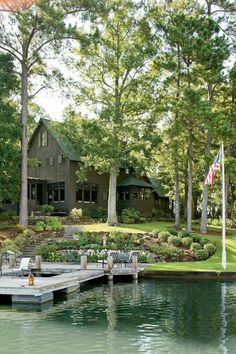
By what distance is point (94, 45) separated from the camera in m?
36.7

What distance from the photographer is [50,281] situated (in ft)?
60.3

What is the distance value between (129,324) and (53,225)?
21.4 metres

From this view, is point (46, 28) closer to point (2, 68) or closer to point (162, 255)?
point (2, 68)

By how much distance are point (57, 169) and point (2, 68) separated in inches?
457

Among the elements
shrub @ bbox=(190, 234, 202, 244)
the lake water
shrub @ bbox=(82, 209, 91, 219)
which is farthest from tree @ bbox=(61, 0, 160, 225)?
the lake water

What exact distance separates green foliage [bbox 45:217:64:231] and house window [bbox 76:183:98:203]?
7.56 m

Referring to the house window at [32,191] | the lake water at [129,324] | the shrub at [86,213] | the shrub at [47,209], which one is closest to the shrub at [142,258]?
the lake water at [129,324]

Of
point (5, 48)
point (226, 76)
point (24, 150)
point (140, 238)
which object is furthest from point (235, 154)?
point (5, 48)

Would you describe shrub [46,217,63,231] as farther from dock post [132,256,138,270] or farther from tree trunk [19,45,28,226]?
dock post [132,256,138,270]

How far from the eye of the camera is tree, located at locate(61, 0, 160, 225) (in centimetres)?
3591

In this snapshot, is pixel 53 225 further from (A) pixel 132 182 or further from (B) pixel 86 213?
(A) pixel 132 182

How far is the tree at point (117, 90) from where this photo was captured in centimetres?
3591

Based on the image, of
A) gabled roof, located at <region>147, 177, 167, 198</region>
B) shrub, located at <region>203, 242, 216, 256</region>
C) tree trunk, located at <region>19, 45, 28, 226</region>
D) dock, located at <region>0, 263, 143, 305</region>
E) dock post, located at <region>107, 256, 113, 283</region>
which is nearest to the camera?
dock, located at <region>0, 263, 143, 305</region>

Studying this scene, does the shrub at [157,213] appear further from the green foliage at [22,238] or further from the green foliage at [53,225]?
the green foliage at [22,238]
